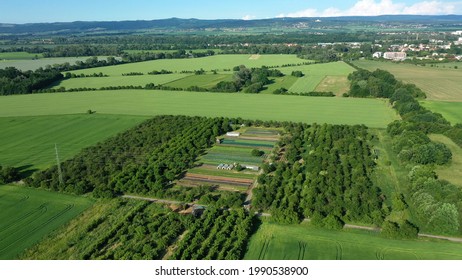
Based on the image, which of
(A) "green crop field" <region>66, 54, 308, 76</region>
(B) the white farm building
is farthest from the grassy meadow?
(B) the white farm building

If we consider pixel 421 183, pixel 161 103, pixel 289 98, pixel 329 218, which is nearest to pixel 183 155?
pixel 329 218

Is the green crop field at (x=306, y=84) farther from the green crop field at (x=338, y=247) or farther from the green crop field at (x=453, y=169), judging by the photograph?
the green crop field at (x=338, y=247)

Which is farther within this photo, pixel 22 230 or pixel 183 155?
pixel 183 155

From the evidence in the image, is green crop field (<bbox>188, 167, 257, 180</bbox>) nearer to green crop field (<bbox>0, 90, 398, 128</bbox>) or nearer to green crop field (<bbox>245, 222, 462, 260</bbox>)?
green crop field (<bbox>245, 222, 462, 260</bbox>)

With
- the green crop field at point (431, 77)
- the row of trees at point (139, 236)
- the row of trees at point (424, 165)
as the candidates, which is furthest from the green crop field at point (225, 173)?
the green crop field at point (431, 77)

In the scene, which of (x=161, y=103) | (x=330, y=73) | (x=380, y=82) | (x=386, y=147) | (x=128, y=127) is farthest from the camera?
(x=330, y=73)

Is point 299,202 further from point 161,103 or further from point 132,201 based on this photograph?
point 161,103
